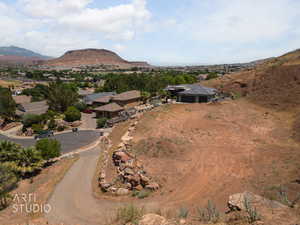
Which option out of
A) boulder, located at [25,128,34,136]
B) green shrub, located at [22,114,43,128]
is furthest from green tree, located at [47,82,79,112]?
boulder, located at [25,128,34,136]

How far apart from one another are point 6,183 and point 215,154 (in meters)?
18.5

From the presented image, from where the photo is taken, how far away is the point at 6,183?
17547 mm

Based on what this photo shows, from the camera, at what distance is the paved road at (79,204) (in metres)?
13.0

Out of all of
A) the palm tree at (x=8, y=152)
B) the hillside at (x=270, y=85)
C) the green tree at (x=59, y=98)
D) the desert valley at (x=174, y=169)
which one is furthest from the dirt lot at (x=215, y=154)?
the green tree at (x=59, y=98)

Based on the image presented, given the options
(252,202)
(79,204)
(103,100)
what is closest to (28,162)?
(79,204)

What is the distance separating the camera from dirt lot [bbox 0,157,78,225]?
1332cm

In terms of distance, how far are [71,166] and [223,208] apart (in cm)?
1545

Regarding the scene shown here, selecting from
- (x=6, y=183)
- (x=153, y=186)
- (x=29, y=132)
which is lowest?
(x=29, y=132)

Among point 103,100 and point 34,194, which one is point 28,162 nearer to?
point 34,194

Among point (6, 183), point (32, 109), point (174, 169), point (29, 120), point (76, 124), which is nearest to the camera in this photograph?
point (6, 183)

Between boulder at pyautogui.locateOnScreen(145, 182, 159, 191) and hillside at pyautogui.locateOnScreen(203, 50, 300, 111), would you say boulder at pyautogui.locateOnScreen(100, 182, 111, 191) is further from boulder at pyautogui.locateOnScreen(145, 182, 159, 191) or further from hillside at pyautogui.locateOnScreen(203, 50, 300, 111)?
hillside at pyautogui.locateOnScreen(203, 50, 300, 111)

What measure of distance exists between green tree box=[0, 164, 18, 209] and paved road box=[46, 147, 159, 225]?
11.8 feet

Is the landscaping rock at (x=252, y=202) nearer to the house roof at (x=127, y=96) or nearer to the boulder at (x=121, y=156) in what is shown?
the boulder at (x=121, y=156)

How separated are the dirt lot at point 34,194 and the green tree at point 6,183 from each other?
1.67 ft
